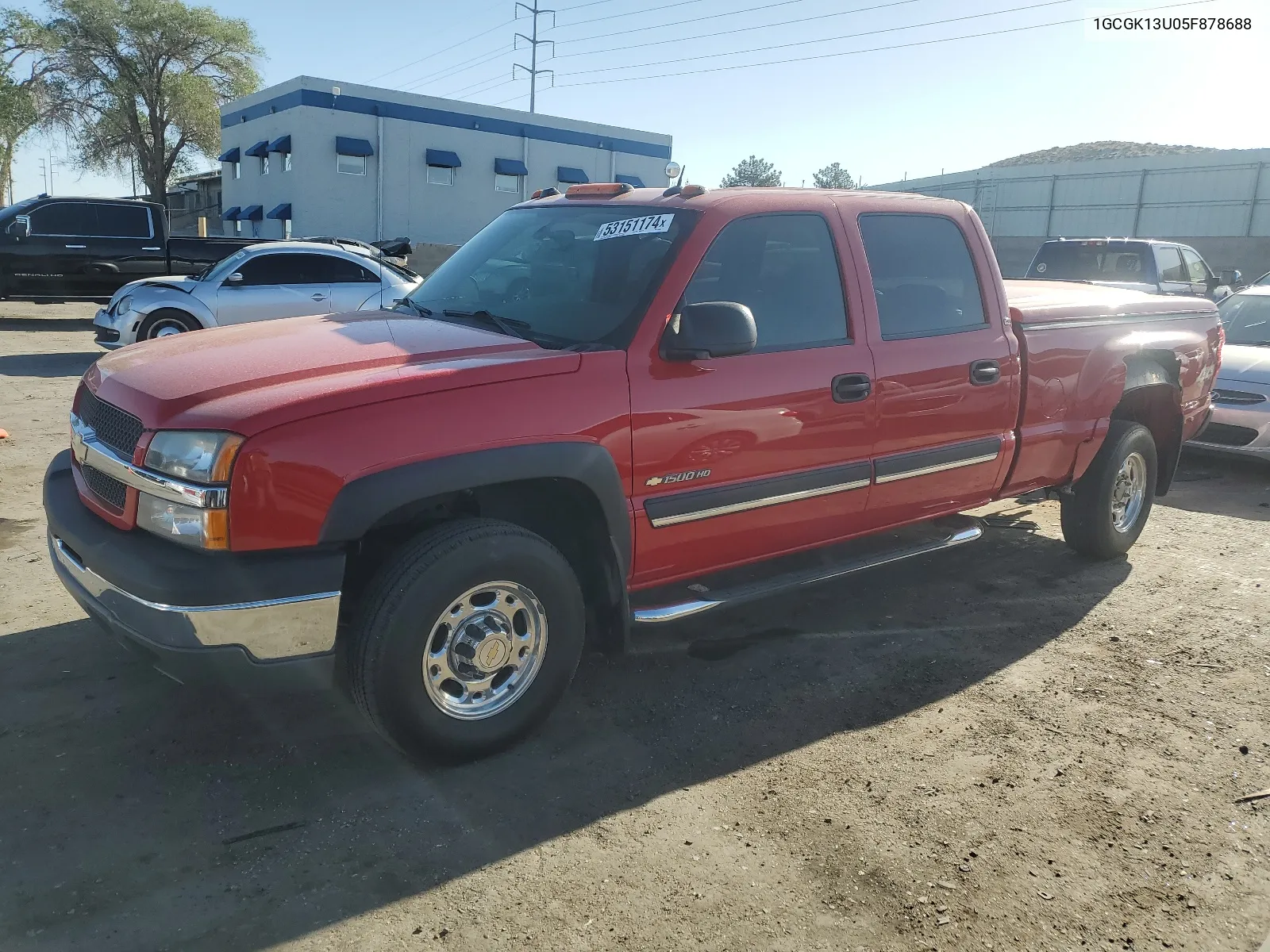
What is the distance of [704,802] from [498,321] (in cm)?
197

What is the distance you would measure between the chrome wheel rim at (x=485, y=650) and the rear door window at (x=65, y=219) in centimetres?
1613

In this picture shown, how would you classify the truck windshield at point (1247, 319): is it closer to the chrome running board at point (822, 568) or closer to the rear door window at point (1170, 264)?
the rear door window at point (1170, 264)

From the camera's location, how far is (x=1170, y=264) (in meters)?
12.9

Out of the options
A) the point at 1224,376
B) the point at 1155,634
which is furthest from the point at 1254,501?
the point at 1155,634

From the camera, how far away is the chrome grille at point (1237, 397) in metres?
8.10

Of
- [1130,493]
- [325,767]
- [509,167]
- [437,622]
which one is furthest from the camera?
[509,167]

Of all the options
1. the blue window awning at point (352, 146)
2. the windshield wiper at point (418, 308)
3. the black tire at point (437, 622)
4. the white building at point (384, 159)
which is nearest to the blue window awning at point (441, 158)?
the white building at point (384, 159)

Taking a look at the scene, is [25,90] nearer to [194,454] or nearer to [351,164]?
[351,164]

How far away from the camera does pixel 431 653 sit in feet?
10.5

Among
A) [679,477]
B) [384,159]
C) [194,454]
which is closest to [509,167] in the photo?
[384,159]

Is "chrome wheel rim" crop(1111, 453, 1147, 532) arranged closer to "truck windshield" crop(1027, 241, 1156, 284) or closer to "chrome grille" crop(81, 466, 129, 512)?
"chrome grille" crop(81, 466, 129, 512)

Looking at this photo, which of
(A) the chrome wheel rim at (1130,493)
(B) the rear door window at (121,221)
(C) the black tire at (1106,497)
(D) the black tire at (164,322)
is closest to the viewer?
(C) the black tire at (1106,497)

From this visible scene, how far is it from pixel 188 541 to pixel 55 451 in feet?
17.8

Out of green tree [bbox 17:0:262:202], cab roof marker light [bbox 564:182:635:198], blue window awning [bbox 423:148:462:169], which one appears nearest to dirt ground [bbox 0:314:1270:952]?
cab roof marker light [bbox 564:182:635:198]
